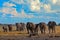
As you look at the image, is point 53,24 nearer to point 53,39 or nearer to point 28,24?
point 28,24

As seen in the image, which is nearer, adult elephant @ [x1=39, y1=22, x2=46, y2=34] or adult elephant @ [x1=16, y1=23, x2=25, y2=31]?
adult elephant @ [x1=39, y1=22, x2=46, y2=34]

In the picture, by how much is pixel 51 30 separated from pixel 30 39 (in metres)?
18.8

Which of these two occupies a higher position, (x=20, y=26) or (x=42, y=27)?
(x=42, y=27)

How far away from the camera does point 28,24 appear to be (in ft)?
151

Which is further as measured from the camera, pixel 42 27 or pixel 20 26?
pixel 20 26

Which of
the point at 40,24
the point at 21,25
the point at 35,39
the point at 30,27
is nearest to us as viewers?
the point at 35,39

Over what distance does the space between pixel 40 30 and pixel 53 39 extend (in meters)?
16.0

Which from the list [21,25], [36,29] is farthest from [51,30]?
[21,25]

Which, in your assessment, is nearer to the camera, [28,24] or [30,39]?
[30,39]

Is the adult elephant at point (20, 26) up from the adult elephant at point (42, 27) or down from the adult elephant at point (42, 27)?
down

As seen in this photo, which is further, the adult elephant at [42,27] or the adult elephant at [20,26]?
the adult elephant at [20,26]

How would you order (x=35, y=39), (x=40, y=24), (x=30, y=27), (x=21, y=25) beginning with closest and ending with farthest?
(x=35, y=39) < (x=30, y=27) < (x=40, y=24) < (x=21, y=25)

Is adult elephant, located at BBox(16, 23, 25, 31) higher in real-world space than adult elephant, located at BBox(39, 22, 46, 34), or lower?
lower

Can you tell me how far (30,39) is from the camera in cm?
3142
